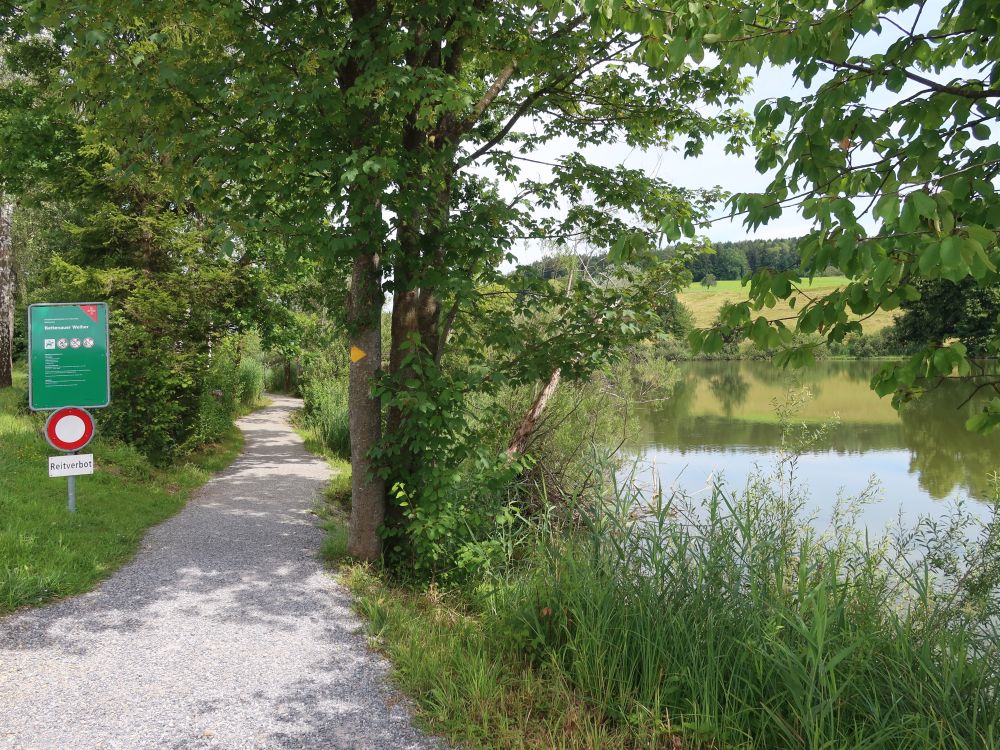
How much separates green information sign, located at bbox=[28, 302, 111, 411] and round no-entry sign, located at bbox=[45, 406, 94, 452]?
0.55 feet

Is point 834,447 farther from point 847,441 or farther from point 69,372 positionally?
point 69,372

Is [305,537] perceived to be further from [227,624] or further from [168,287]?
[168,287]

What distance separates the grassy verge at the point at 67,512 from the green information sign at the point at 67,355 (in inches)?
44.2

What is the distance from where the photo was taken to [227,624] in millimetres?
4707

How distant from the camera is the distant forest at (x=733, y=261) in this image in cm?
285

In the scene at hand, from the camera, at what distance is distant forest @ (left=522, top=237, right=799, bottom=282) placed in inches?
112

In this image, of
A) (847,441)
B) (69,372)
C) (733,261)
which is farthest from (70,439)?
(847,441)

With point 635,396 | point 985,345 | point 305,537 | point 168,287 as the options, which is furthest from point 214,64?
point 635,396

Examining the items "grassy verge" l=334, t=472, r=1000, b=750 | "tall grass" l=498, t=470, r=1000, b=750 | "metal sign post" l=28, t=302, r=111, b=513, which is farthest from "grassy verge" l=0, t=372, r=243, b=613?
"tall grass" l=498, t=470, r=1000, b=750

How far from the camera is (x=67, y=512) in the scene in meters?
6.66

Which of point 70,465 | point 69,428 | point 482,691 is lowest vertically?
point 482,691

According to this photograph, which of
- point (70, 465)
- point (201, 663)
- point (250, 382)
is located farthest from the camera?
point (250, 382)

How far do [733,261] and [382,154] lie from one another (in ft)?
9.15

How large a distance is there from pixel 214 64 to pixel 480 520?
427 centimetres
